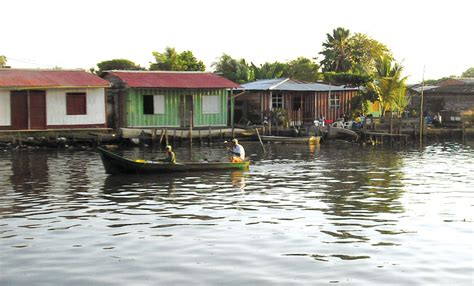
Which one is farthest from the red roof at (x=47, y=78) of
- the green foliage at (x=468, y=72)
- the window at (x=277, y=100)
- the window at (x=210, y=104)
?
the green foliage at (x=468, y=72)

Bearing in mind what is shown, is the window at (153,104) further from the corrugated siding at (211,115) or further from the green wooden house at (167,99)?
the corrugated siding at (211,115)

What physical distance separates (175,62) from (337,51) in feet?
58.1

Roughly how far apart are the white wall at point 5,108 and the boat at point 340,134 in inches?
796

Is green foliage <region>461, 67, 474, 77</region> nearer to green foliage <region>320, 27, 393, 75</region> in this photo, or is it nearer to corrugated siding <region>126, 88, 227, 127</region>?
green foliage <region>320, 27, 393, 75</region>

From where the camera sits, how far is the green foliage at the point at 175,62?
55438 millimetres

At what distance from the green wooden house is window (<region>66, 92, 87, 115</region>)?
2726 mm

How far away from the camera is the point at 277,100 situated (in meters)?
46.1

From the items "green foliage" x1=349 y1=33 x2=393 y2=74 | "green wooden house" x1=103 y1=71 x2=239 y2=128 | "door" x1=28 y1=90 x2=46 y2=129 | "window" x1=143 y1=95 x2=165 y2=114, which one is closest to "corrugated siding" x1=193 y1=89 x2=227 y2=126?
"green wooden house" x1=103 y1=71 x2=239 y2=128

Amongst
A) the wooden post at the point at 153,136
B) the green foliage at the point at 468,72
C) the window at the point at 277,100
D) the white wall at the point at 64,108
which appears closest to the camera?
the white wall at the point at 64,108

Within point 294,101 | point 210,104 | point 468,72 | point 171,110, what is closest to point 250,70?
point 294,101

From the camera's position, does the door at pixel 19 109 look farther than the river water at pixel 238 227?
Yes

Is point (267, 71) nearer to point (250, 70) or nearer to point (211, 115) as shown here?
point (250, 70)

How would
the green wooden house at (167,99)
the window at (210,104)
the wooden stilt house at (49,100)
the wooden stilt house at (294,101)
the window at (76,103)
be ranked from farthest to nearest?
the wooden stilt house at (294,101) → the window at (210,104) → the green wooden house at (167,99) → the window at (76,103) → the wooden stilt house at (49,100)

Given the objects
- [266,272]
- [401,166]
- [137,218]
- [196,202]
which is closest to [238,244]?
[266,272]
